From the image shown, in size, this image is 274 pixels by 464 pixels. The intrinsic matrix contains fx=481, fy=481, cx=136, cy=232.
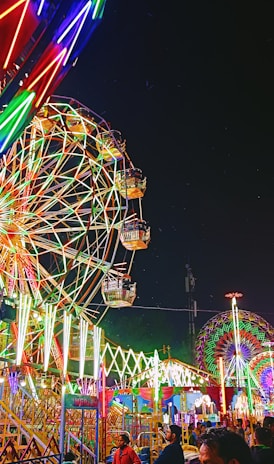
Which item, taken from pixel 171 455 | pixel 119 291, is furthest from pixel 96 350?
pixel 171 455

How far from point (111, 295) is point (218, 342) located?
19097 millimetres

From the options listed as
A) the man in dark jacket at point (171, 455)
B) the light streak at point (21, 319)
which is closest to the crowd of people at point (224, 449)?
the man in dark jacket at point (171, 455)

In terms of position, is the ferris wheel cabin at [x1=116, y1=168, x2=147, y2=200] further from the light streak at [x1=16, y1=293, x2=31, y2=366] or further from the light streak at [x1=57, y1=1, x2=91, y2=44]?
the light streak at [x1=57, y1=1, x2=91, y2=44]

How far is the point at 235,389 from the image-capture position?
27.4 metres

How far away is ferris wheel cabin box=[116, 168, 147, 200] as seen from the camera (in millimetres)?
18328

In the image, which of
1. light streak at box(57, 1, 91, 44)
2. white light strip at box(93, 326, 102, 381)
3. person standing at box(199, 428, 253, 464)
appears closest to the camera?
person standing at box(199, 428, 253, 464)

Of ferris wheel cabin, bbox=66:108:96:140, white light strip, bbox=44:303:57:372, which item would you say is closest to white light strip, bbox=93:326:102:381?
white light strip, bbox=44:303:57:372

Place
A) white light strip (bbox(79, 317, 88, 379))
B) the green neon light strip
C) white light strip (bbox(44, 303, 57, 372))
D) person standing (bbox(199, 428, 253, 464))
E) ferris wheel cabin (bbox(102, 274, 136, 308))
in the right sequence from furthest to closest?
ferris wheel cabin (bbox(102, 274, 136, 308)) → white light strip (bbox(79, 317, 88, 379)) → white light strip (bbox(44, 303, 57, 372)) → the green neon light strip → person standing (bbox(199, 428, 253, 464))

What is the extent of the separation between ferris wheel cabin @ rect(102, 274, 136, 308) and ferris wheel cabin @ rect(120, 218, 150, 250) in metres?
1.22

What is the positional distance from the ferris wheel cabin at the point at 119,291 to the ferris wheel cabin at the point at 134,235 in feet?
4.00

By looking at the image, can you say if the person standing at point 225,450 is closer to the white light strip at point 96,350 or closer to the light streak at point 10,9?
the light streak at point 10,9

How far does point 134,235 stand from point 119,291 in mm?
2211

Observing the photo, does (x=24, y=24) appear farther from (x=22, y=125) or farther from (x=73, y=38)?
(x=73, y=38)

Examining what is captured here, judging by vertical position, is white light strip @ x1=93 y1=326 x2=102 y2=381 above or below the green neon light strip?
below
